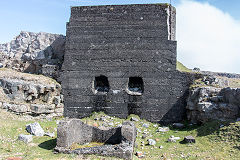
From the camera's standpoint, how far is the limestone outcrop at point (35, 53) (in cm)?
1396

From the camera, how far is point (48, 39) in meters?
15.4

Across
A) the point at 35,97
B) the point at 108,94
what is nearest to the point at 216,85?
the point at 108,94

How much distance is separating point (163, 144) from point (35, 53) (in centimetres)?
936

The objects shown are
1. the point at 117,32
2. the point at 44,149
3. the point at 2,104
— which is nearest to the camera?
the point at 44,149

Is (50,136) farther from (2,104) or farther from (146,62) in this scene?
(146,62)

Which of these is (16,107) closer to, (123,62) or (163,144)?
(123,62)

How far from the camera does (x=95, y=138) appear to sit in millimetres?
9734

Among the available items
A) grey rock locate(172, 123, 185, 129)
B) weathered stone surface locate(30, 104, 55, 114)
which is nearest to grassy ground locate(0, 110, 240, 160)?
grey rock locate(172, 123, 185, 129)

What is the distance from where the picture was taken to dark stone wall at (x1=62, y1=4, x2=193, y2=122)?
12664mm

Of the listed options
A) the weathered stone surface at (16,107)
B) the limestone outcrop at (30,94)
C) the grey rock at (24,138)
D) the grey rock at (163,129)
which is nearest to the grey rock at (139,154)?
the grey rock at (163,129)

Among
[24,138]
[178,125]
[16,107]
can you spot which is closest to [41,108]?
[16,107]

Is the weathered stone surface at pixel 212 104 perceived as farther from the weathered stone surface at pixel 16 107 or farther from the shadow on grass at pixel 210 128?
the weathered stone surface at pixel 16 107

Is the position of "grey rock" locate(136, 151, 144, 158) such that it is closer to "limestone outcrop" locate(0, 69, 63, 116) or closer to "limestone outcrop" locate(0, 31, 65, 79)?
"limestone outcrop" locate(0, 69, 63, 116)

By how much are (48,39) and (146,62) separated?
671 cm
